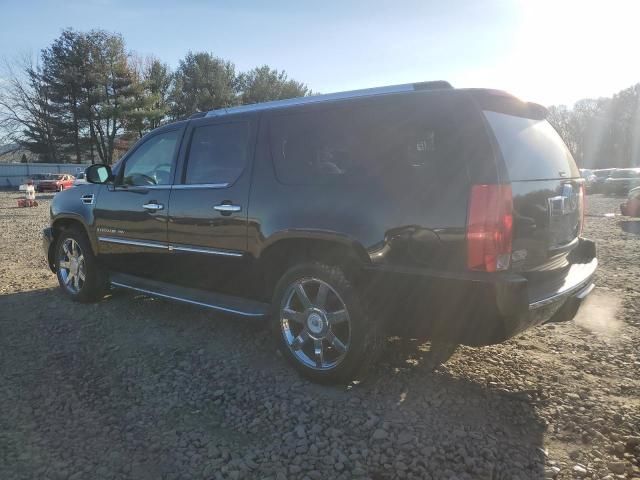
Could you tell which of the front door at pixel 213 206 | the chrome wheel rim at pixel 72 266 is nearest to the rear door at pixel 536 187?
the front door at pixel 213 206

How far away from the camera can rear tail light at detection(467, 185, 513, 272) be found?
8.87 ft

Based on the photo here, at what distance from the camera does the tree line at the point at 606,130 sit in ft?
193

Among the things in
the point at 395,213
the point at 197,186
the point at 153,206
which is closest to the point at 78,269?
the point at 153,206

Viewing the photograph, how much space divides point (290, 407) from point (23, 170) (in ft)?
157

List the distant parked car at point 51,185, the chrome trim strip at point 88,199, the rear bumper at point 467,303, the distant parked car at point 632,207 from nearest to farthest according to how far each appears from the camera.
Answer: the rear bumper at point 467,303 < the chrome trim strip at point 88,199 < the distant parked car at point 632,207 < the distant parked car at point 51,185

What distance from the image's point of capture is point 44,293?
582 cm

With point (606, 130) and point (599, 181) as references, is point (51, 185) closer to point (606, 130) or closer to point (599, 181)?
point (599, 181)

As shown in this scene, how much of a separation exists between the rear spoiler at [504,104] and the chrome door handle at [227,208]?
1817 millimetres

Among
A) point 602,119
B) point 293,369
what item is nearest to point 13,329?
point 293,369

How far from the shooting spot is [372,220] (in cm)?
303

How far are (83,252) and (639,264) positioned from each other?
7515 mm

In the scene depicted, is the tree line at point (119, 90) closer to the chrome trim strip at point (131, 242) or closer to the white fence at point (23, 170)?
the white fence at point (23, 170)

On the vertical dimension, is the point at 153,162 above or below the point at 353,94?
below

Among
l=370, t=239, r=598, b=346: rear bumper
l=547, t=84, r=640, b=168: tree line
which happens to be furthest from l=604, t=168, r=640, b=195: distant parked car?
l=547, t=84, r=640, b=168: tree line
